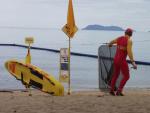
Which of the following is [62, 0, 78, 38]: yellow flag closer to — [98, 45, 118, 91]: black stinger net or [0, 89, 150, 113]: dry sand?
[98, 45, 118, 91]: black stinger net

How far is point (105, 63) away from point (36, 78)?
7.72 feet

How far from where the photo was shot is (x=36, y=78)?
15.0 meters

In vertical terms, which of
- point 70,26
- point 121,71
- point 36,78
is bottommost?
point 36,78

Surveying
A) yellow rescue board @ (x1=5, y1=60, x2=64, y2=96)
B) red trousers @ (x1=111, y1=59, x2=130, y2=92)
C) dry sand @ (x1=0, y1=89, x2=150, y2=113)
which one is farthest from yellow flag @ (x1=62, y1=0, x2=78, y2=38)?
dry sand @ (x1=0, y1=89, x2=150, y2=113)

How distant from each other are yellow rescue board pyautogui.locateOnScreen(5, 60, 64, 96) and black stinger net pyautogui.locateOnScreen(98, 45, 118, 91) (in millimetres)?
1881

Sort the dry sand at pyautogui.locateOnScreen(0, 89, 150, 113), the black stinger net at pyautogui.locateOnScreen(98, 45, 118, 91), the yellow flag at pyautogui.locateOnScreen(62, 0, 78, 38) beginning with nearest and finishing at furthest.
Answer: the dry sand at pyautogui.locateOnScreen(0, 89, 150, 113), the yellow flag at pyautogui.locateOnScreen(62, 0, 78, 38), the black stinger net at pyautogui.locateOnScreen(98, 45, 118, 91)

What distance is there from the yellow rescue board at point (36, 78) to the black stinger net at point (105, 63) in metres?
1.88

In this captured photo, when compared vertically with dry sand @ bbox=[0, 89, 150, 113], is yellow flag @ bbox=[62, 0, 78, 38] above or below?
above

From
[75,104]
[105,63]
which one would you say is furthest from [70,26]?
[75,104]

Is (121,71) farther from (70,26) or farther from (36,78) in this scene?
(36,78)

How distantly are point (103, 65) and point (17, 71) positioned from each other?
2584mm

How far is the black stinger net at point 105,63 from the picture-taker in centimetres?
1620

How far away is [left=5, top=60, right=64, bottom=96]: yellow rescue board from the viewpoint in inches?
572

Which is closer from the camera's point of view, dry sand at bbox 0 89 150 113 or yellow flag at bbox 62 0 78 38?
dry sand at bbox 0 89 150 113
